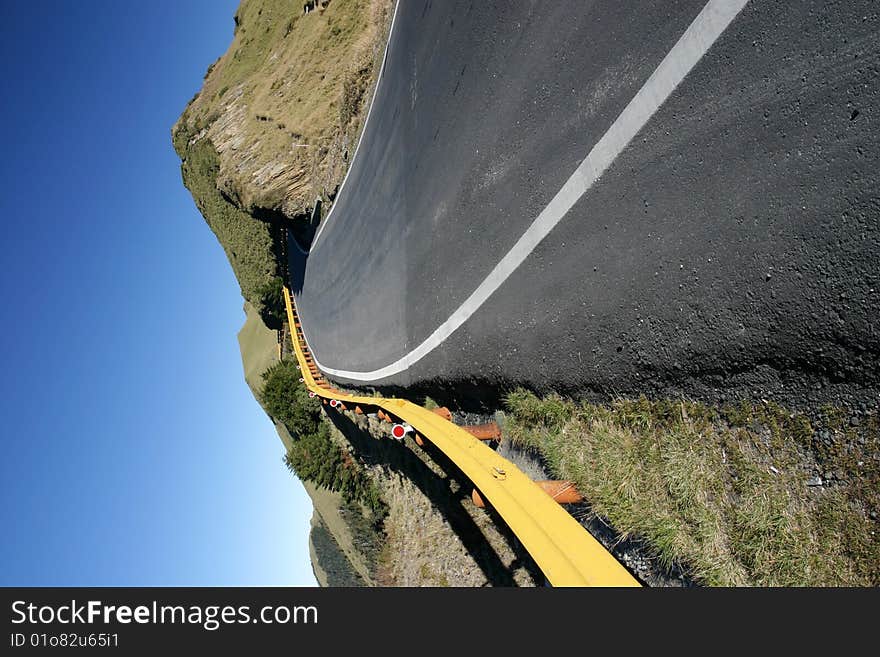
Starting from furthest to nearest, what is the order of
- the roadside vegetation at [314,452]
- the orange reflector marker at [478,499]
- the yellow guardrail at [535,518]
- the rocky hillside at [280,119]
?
1. the rocky hillside at [280,119]
2. the roadside vegetation at [314,452]
3. the orange reflector marker at [478,499]
4. the yellow guardrail at [535,518]

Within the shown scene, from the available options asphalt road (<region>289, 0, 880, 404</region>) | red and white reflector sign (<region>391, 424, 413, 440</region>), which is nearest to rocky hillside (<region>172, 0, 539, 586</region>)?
red and white reflector sign (<region>391, 424, 413, 440</region>)

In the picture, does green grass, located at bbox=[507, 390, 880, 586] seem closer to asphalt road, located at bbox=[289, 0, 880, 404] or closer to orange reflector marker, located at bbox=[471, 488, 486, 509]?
asphalt road, located at bbox=[289, 0, 880, 404]

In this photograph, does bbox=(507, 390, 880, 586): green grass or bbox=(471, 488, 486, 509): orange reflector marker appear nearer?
bbox=(507, 390, 880, 586): green grass

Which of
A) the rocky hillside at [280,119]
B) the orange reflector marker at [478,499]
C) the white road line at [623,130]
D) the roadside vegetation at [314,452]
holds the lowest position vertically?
the orange reflector marker at [478,499]

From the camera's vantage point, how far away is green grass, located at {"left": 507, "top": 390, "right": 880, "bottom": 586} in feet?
10.1

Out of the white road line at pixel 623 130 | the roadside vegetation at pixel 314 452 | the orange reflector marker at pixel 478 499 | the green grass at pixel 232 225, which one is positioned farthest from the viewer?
the green grass at pixel 232 225

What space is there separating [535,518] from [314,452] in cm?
1514

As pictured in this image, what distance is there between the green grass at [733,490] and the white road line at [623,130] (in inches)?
91.7

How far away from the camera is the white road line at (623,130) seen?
3992mm

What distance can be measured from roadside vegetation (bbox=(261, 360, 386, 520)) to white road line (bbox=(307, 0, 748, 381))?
35.1ft

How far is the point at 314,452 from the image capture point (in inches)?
704

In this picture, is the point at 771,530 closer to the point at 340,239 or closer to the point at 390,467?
the point at 390,467

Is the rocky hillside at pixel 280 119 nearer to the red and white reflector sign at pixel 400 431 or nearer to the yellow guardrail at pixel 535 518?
the red and white reflector sign at pixel 400 431

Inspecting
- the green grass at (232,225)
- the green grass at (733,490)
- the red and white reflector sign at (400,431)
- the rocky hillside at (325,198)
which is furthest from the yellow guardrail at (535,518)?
the green grass at (232,225)
